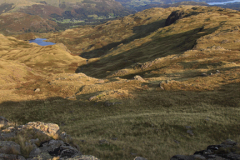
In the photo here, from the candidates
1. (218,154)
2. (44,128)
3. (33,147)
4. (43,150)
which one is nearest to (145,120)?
(218,154)

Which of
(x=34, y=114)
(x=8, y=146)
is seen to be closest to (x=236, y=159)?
(x=8, y=146)

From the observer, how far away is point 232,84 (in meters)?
35.1

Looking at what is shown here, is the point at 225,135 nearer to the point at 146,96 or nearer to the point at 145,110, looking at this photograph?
the point at 145,110

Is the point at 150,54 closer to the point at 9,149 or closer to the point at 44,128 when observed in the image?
the point at 44,128

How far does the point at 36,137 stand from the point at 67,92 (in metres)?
28.2

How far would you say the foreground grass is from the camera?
14.1m

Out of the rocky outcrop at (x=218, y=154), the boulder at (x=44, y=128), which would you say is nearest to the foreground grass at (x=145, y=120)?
the boulder at (x=44, y=128)

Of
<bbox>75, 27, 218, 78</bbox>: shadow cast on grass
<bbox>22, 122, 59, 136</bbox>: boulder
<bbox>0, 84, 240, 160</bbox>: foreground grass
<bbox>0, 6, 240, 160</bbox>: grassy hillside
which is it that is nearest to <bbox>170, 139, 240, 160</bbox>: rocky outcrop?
<bbox>0, 84, 240, 160</bbox>: foreground grass

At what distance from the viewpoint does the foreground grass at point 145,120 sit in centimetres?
1414

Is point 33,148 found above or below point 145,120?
above

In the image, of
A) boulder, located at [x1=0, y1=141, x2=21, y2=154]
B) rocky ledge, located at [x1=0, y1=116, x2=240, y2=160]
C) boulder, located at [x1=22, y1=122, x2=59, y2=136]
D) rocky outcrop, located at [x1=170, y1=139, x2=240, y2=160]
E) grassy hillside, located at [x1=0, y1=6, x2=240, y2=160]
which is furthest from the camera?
grassy hillside, located at [x1=0, y1=6, x2=240, y2=160]

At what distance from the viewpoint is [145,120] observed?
21.0m

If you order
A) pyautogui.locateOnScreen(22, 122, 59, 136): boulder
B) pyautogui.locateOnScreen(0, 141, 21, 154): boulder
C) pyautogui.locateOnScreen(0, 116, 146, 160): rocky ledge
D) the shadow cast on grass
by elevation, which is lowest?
the shadow cast on grass

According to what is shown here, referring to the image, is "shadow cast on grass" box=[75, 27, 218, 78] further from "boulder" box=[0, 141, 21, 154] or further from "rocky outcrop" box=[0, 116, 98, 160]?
"boulder" box=[0, 141, 21, 154]
